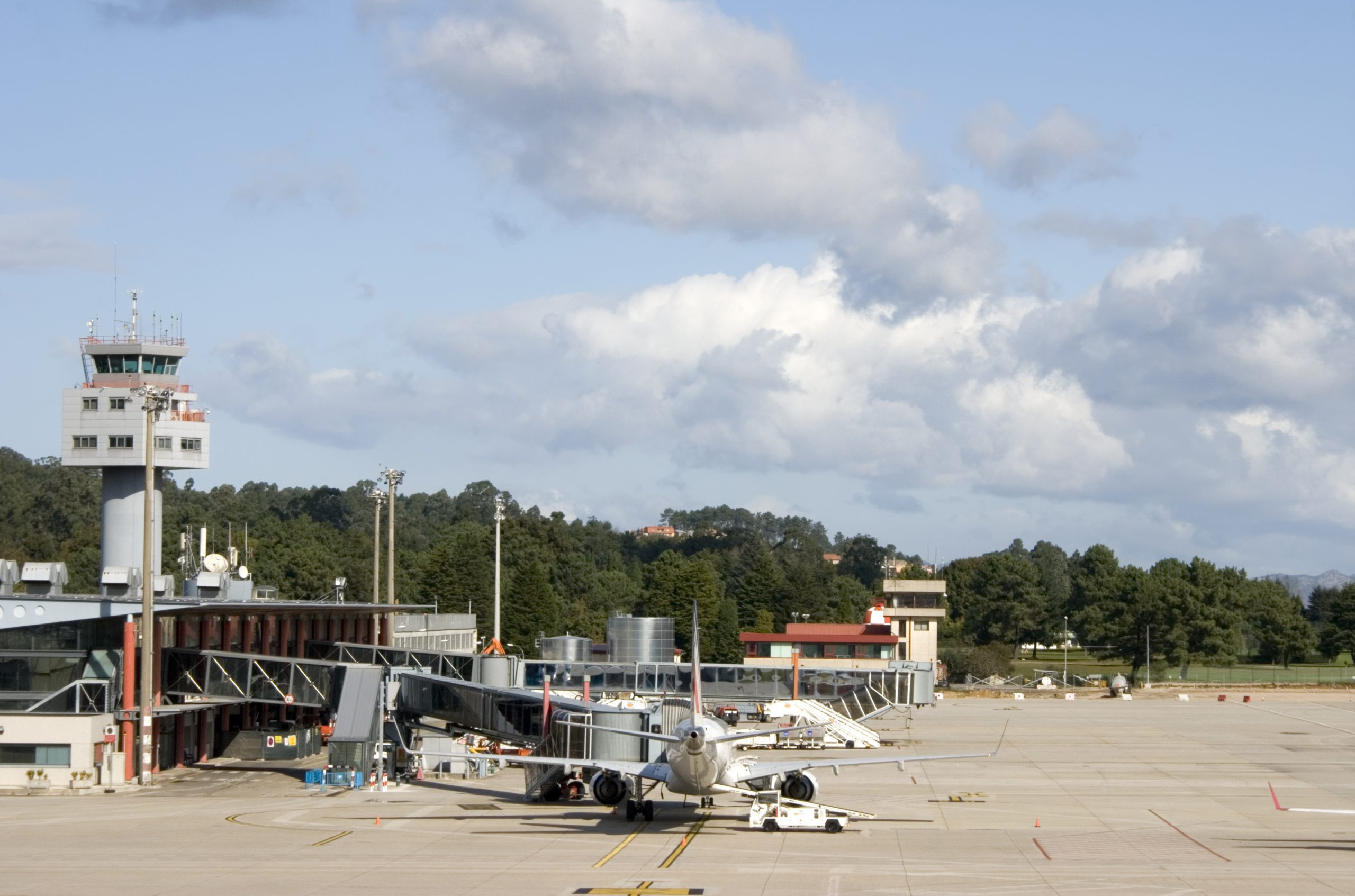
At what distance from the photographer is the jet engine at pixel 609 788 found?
54.2 m

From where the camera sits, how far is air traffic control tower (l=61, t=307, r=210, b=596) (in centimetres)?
7856

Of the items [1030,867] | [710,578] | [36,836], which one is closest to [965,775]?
[1030,867]

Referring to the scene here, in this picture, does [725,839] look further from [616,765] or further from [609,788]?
[609,788]

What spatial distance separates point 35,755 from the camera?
200ft

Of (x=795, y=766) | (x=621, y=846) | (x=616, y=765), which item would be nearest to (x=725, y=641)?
(x=616, y=765)

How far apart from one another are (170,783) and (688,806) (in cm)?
2424

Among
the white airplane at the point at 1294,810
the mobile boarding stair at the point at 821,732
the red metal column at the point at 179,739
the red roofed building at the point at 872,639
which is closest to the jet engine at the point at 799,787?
the white airplane at the point at 1294,810

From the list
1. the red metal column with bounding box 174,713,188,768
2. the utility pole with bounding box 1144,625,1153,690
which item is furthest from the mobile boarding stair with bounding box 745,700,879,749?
the utility pole with bounding box 1144,625,1153,690

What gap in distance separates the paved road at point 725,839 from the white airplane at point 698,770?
1096mm

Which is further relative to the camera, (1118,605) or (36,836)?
(1118,605)

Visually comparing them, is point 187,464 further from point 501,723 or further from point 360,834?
point 360,834

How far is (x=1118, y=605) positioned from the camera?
190125 mm

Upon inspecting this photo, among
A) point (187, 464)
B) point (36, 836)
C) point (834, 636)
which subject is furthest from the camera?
point (834, 636)

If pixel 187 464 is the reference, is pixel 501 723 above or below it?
below
